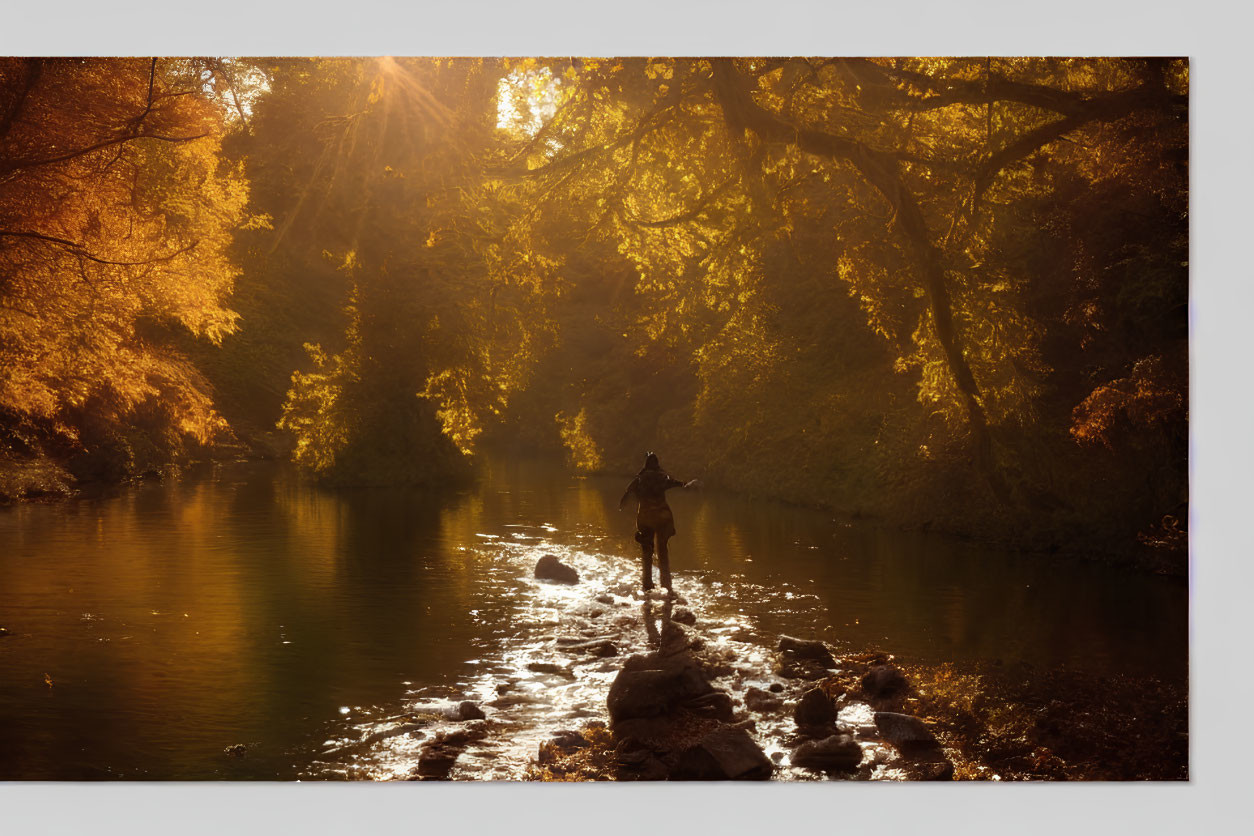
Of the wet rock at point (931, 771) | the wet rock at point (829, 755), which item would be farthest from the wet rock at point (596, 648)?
the wet rock at point (931, 771)

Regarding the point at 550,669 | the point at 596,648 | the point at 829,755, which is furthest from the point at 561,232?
the point at 829,755

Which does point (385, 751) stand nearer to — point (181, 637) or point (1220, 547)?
point (181, 637)

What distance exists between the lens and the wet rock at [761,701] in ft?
26.3

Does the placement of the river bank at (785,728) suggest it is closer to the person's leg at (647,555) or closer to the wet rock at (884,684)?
the wet rock at (884,684)

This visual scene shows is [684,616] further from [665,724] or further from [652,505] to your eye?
[665,724]

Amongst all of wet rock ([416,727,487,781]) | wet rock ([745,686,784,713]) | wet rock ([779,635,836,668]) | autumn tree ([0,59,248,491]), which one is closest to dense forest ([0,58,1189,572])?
autumn tree ([0,59,248,491])

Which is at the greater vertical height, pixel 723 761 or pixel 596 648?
pixel 596 648

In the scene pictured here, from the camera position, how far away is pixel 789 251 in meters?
13.2

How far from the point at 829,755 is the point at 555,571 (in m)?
5.86

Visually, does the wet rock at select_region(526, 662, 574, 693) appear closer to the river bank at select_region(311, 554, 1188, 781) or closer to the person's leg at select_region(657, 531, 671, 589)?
the river bank at select_region(311, 554, 1188, 781)

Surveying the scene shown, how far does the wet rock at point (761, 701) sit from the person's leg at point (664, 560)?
3469 millimetres

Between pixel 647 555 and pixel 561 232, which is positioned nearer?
pixel 561 232

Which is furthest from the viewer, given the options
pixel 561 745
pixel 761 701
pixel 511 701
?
pixel 511 701

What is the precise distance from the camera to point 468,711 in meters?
7.85
